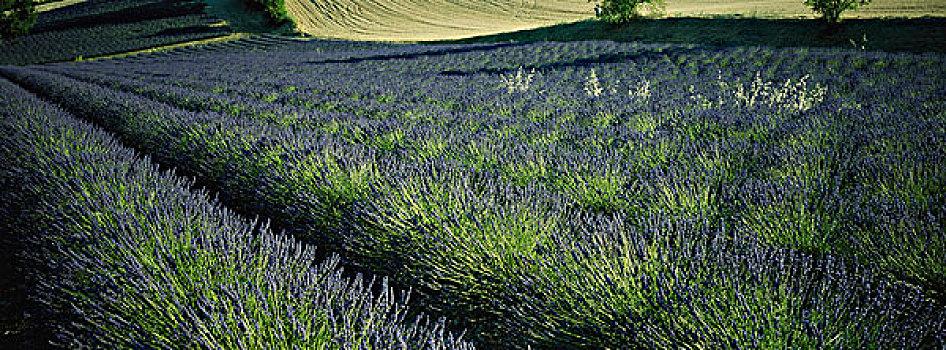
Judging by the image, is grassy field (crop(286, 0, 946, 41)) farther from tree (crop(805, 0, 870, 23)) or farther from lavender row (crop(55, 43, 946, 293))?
lavender row (crop(55, 43, 946, 293))

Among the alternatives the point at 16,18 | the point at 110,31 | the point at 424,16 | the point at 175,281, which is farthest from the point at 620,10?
the point at 16,18

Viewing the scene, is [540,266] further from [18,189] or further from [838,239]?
[18,189]

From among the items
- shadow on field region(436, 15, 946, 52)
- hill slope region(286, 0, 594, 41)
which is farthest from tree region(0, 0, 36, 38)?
shadow on field region(436, 15, 946, 52)

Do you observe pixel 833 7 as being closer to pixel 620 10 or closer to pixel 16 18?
pixel 620 10

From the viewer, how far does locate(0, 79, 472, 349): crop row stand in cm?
131

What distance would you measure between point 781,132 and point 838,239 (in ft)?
7.68

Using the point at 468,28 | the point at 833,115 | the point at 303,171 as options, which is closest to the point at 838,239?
the point at 303,171

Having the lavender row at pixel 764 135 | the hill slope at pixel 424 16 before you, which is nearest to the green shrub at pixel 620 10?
the hill slope at pixel 424 16

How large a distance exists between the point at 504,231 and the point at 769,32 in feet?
75.6

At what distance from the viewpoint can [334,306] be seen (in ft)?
4.94

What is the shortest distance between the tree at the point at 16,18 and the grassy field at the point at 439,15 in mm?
25357

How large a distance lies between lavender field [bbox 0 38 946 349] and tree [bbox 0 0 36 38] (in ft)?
177

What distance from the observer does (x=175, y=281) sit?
1560mm

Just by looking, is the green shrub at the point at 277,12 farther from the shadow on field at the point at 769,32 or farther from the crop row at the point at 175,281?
the crop row at the point at 175,281
